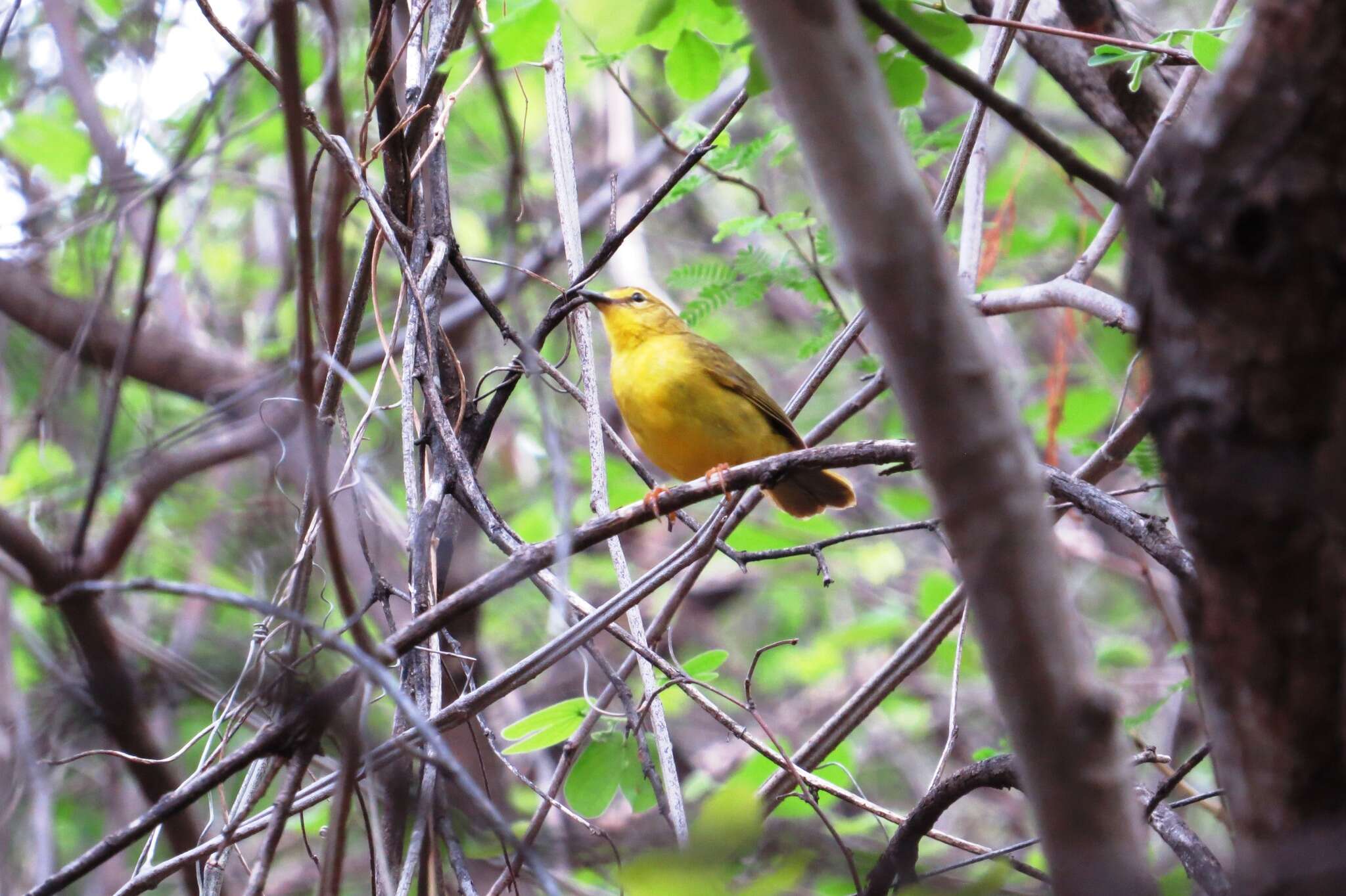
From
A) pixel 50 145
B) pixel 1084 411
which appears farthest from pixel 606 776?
pixel 50 145

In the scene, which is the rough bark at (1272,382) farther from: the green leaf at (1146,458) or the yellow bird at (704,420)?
the yellow bird at (704,420)

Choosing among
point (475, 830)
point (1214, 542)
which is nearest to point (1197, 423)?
point (1214, 542)

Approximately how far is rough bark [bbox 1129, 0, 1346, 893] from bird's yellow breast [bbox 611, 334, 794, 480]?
322 cm

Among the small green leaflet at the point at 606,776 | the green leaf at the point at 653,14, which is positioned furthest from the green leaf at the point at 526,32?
the small green leaflet at the point at 606,776

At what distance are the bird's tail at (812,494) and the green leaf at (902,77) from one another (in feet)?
5.51

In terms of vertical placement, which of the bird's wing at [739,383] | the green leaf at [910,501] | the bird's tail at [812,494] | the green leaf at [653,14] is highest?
the green leaf at [910,501]

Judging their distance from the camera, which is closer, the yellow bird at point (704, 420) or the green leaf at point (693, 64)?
the green leaf at point (693, 64)

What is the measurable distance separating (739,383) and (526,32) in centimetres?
222

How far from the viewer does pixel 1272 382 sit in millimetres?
978

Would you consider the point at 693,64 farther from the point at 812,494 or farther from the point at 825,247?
the point at 812,494

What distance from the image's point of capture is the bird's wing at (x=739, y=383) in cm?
429

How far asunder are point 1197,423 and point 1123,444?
6.08 ft

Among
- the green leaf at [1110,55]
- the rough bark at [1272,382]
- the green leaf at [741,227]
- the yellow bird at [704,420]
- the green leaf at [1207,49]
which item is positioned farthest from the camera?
the yellow bird at [704,420]

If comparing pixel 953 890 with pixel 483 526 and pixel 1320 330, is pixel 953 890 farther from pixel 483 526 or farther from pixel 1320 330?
pixel 483 526
